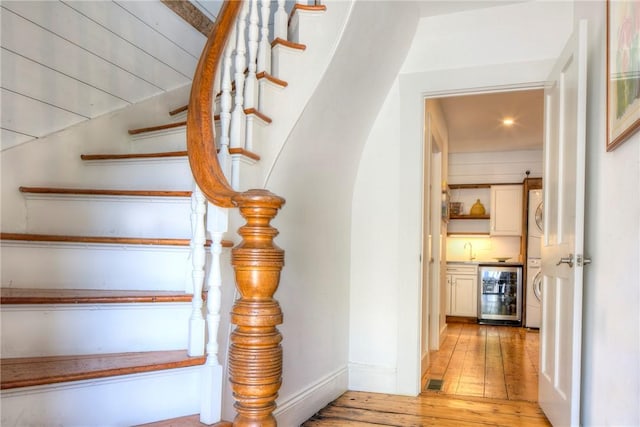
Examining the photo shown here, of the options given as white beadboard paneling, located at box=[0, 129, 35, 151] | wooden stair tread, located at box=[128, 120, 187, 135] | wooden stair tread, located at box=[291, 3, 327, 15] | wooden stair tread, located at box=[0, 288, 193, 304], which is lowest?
wooden stair tread, located at box=[0, 288, 193, 304]

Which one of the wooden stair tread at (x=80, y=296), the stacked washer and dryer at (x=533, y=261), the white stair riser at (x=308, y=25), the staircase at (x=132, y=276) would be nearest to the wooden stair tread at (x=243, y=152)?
the staircase at (x=132, y=276)

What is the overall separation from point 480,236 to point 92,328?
6.68 m

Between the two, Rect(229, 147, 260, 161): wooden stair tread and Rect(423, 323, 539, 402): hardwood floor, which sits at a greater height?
Rect(229, 147, 260, 161): wooden stair tread

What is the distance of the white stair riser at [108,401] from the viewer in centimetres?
127

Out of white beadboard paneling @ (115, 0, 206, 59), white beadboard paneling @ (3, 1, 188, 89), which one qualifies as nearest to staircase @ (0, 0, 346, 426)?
white beadboard paneling @ (3, 1, 188, 89)

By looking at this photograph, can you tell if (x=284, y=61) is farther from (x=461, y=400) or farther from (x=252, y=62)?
(x=461, y=400)

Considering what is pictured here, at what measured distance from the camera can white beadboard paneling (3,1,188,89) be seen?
2162mm

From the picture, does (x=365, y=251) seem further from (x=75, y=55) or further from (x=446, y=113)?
(x=446, y=113)

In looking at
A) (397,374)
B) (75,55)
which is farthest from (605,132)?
(75,55)

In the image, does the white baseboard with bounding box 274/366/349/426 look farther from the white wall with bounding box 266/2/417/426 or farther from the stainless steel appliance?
the stainless steel appliance

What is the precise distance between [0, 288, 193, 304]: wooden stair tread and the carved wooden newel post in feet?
1.86

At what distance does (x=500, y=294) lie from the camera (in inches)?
257

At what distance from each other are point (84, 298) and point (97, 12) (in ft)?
5.88

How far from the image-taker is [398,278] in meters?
2.97
